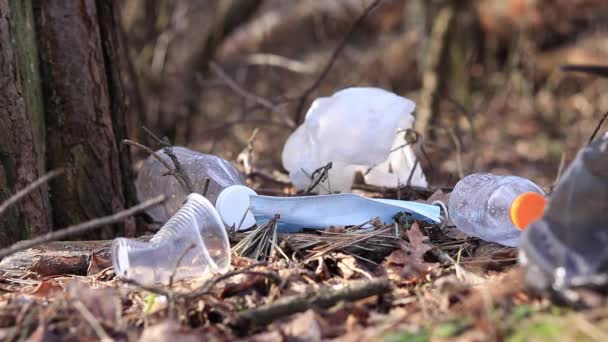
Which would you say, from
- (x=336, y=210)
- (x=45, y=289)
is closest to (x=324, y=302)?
(x=336, y=210)

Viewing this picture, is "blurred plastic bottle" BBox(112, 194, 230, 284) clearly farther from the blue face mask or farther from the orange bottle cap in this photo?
the orange bottle cap

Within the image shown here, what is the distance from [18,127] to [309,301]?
1208 mm

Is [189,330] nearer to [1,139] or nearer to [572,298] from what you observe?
[572,298]

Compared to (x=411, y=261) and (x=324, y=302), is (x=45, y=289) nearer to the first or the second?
(x=324, y=302)

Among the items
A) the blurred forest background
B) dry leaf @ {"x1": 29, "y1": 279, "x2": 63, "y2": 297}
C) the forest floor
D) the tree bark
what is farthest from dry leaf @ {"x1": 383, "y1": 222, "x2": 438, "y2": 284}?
the blurred forest background

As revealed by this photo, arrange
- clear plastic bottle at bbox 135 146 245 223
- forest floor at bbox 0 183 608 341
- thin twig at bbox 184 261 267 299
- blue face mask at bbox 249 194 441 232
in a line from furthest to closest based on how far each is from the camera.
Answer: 1. clear plastic bottle at bbox 135 146 245 223
2. blue face mask at bbox 249 194 441 232
3. thin twig at bbox 184 261 267 299
4. forest floor at bbox 0 183 608 341

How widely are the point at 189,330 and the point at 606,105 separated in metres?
6.92

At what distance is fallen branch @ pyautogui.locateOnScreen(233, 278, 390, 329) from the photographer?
5.24ft

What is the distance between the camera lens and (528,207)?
1922mm

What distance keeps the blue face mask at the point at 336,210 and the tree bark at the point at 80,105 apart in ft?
2.41

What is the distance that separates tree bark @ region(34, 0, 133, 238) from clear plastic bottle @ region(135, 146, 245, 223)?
185 millimetres

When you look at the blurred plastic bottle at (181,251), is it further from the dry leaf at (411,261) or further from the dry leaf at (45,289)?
the dry leaf at (411,261)

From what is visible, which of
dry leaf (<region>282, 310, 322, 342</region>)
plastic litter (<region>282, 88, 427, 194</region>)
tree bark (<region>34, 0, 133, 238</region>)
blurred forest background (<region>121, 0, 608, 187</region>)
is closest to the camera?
dry leaf (<region>282, 310, 322, 342</region>)

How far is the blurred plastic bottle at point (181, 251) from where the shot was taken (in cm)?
188
